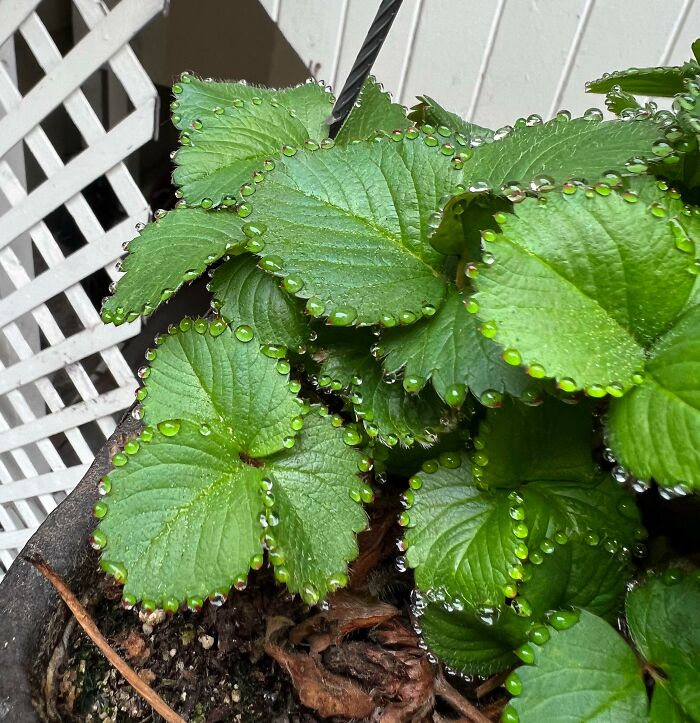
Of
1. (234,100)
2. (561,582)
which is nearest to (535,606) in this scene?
(561,582)

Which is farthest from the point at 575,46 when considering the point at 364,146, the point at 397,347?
the point at 397,347

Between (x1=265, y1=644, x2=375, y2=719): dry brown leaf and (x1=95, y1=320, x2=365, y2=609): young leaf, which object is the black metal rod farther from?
(x1=265, y1=644, x2=375, y2=719): dry brown leaf

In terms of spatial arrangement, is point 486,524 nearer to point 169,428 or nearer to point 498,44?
point 169,428

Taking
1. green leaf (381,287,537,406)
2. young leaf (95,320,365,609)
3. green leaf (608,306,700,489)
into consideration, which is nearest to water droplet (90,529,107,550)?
young leaf (95,320,365,609)

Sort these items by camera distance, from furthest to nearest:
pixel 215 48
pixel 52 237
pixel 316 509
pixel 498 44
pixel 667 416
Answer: pixel 215 48, pixel 52 237, pixel 498 44, pixel 316 509, pixel 667 416

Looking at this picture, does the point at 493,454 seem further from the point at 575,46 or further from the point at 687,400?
the point at 575,46

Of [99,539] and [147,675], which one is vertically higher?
[99,539]
